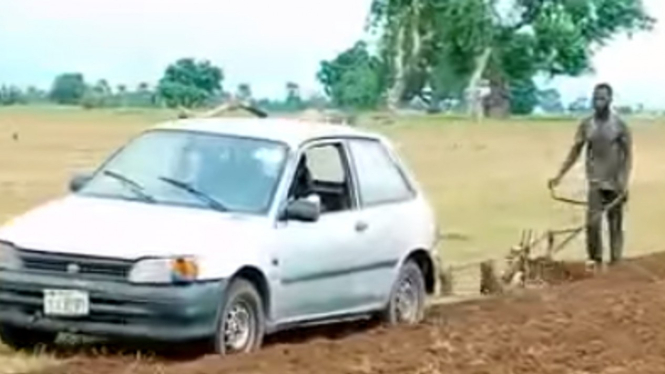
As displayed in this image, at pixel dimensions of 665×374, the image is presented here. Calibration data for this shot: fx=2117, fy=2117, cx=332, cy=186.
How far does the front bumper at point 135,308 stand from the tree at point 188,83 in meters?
28.1

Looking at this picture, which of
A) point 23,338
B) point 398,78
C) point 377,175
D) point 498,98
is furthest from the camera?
point 498,98

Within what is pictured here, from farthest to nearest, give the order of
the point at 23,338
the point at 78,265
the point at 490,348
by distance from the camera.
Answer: the point at 23,338 → the point at 78,265 → the point at 490,348

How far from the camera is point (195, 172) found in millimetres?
14805

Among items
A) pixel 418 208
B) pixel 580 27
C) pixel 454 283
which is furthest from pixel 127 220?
pixel 580 27

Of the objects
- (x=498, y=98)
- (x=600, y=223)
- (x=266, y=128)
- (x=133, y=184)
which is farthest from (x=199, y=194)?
(x=498, y=98)

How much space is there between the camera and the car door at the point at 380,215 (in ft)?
51.3

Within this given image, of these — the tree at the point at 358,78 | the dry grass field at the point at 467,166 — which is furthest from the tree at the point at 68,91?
the tree at the point at 358,78

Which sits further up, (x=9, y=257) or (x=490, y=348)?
(x=9, y=257)

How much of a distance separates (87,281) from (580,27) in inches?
2674

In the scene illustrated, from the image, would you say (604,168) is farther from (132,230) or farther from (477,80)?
(477,80)

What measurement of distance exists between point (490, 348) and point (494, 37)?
63.6 m

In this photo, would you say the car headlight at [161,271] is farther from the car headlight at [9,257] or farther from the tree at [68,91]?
the tree at [68,91]

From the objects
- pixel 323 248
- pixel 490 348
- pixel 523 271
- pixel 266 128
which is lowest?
pixel 523 271

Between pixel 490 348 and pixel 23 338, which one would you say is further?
pixel 23 338
